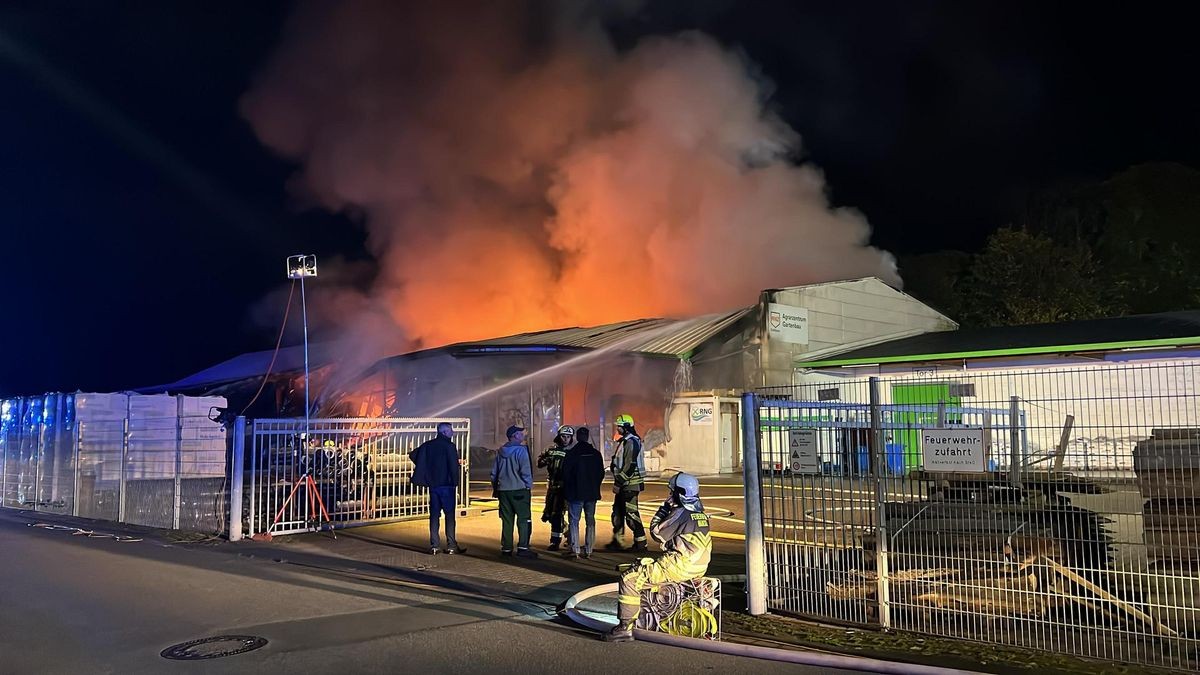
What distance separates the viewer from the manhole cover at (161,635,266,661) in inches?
223

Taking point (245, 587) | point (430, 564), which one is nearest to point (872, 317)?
point (430, 564)

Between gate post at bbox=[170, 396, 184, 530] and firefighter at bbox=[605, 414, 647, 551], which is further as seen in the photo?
gate post at bbox=[170, 396, 184, 530]

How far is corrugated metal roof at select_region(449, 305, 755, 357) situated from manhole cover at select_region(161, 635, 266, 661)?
17.5m

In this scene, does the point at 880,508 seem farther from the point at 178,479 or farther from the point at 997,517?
the point at 178,479

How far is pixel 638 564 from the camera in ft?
19.8

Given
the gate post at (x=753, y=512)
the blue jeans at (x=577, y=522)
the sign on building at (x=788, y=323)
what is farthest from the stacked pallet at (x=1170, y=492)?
the sign on building at (x=788, y=323)

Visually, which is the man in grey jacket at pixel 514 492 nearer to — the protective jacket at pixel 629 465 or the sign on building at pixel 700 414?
the protective jacket at pixel 629 465

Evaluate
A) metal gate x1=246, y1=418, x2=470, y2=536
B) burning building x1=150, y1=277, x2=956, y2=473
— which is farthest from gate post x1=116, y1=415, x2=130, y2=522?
burning building x1=150, y1=277, x2=956, y2=473

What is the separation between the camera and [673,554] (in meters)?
5.90

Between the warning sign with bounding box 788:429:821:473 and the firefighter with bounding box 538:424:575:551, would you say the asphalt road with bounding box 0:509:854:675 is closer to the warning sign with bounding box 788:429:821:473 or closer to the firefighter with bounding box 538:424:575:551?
the warning sign with bounding box 788:429:821:473

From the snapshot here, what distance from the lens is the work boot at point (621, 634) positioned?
19.6 feet

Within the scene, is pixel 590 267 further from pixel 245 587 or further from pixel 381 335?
pixel 245 587

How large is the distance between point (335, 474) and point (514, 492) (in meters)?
4.30

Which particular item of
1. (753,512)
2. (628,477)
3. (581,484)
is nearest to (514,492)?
(581,484)
